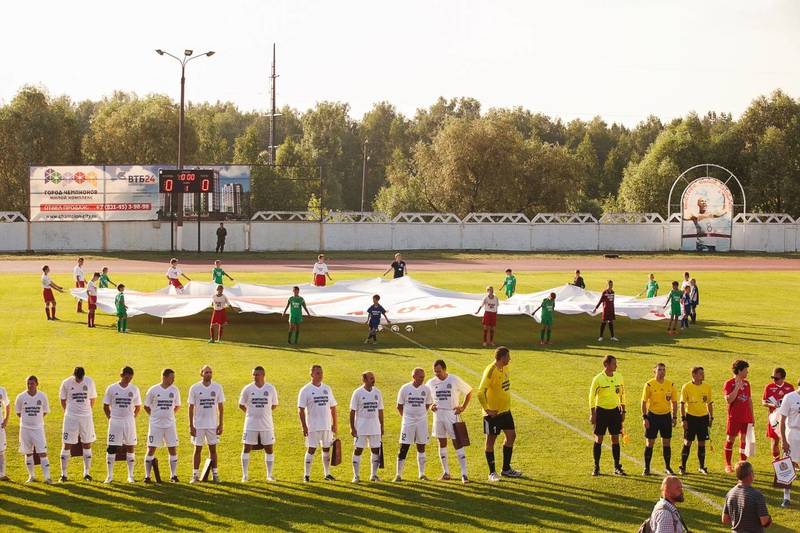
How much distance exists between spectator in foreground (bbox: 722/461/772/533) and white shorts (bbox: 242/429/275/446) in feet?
25.6

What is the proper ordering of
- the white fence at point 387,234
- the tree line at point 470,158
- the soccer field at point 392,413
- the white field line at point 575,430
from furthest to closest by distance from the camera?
1. the tree line at point 470,158
2. the white fence at point 387,234
3. the white field line at point 575,430
4. the soccer field at point 392,413

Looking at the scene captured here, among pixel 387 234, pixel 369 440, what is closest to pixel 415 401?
pixel 369 440

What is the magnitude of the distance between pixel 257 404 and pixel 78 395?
3050mm

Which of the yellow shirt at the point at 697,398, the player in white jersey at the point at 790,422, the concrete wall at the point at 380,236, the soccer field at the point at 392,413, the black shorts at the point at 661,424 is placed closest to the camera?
the soccer field at the point at 392,413

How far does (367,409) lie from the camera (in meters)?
16.2

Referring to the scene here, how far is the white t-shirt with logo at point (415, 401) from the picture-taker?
1617cm

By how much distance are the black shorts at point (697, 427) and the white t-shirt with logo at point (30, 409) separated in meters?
11.1

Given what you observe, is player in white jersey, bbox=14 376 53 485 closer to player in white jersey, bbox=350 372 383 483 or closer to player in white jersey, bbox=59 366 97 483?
player in white jersey, bbox=59 366 97 483

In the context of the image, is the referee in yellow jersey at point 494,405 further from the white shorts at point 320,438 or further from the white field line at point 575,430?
the white field line at point 575,430

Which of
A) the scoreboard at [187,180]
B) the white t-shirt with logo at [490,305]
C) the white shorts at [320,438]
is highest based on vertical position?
the scoreboard at [187,180]

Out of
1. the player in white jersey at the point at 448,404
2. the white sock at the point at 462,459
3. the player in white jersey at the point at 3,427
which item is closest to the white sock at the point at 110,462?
the player in white jersey at the point at 3,427

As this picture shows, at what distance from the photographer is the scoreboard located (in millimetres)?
62938

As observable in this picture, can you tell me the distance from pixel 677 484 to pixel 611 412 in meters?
6.59

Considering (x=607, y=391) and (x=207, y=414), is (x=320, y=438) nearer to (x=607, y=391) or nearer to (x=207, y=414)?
(x=207, y=414)
